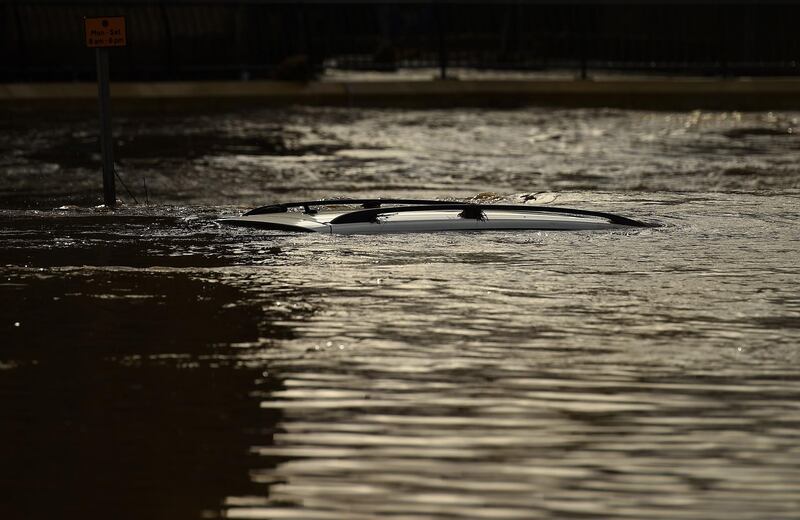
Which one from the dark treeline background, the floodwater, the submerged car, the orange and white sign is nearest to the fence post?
the dark treeline background

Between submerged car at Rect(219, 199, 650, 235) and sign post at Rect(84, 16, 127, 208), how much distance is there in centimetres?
211

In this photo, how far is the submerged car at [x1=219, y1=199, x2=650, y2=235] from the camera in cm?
1130

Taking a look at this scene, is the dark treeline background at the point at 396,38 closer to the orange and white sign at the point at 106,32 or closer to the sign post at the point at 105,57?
the sign post at the point at 105,57

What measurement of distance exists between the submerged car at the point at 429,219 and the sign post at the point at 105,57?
2110 mm

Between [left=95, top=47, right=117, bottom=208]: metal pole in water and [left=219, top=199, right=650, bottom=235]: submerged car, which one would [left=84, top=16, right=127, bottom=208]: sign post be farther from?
[left=219, top=199, right=650, bottom=235]: submerged car

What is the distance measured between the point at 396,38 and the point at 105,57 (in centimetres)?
1594

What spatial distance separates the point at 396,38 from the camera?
28906mm

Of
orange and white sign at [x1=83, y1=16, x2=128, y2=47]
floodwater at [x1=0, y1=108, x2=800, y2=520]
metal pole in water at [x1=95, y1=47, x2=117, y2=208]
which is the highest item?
orange and white sign at [x1=83, y1=16, x2=128, y2=47]

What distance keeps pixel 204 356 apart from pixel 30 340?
104cm

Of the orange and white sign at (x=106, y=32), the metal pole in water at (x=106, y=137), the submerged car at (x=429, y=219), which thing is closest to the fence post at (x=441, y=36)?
the metal pole in water at (x=106, y=137)

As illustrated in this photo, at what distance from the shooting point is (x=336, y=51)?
28547mm

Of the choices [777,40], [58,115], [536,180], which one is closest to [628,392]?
[536,180]

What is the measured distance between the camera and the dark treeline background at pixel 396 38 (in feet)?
85.5

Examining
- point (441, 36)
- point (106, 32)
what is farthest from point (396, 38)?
point (106, 32)
